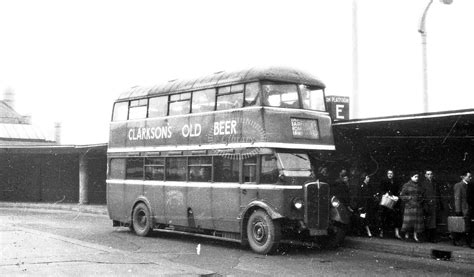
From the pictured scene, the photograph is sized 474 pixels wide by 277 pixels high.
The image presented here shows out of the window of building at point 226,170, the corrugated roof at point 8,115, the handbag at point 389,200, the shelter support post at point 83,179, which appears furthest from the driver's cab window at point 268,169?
the corrugated roof at point 8,115

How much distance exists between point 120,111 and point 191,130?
3839 millimetres

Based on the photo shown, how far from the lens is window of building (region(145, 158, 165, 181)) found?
55.2ft

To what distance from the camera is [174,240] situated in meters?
16.6

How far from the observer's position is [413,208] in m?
14.2

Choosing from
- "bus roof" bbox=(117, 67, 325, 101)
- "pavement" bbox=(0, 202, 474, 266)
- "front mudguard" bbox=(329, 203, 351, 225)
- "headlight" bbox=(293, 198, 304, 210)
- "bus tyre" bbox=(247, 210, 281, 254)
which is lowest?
"pavement" bbox=(0, 202, 474, 266)

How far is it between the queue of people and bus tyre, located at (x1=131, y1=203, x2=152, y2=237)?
5.62 meters

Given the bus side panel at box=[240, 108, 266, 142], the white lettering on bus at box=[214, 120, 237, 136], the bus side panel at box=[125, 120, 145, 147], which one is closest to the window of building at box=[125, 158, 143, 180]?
the bus side panel at box=[125, 120, 145, 147]

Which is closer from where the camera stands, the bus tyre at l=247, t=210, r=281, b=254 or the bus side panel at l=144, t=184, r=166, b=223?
the bus tyre at l=247, t=210, r=281, b=254

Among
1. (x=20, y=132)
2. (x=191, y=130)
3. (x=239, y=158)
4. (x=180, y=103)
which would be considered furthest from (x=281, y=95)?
(x=20, y=132)

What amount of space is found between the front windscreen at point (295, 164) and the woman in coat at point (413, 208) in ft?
8.37

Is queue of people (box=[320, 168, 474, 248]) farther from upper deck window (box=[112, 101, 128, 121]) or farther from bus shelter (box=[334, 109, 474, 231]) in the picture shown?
upper deck window (box=[112, 101, 128, 121])

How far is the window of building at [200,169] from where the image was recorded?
1516cm

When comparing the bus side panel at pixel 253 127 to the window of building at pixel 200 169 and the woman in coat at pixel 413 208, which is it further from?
the woman in coat at pixel 413 208

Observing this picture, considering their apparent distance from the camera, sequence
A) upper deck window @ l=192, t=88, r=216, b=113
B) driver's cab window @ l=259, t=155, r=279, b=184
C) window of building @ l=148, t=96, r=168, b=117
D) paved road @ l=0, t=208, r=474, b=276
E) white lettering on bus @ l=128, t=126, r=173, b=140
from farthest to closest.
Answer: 1. window of building @ l=148, t=96, r=168, b=117
2. white lettering on bus @ l=128, t=126, r=173, b=140
3. upper deck window @ l=192, t=88, r=216, b=113
4. driver's cab window @ l=259, t=155, r=279, b=184
5. paved road @ l=0, t=208, r=474, b=276
